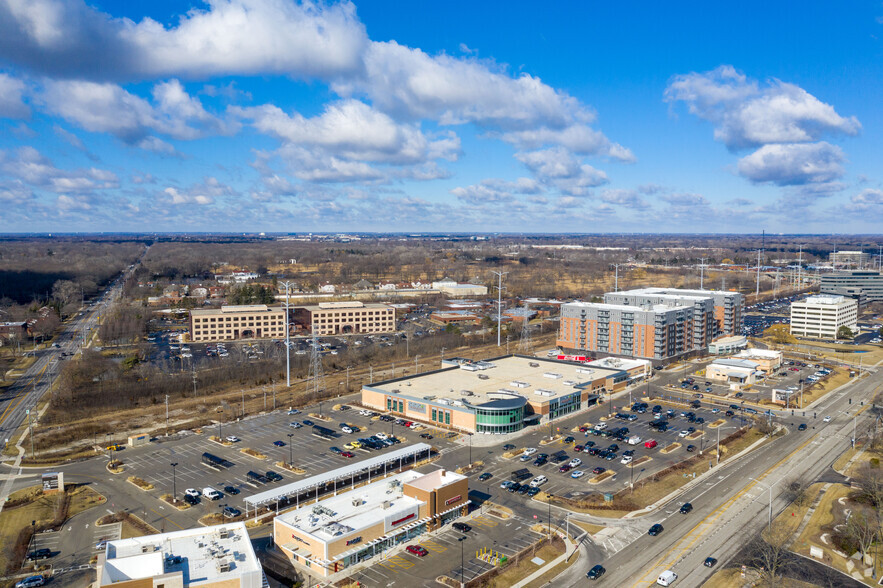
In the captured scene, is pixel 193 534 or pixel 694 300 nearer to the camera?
pixel 193 534

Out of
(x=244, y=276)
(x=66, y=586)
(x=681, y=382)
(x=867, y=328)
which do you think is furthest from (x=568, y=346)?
(x=244, y=276)

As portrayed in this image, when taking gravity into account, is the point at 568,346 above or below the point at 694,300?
below

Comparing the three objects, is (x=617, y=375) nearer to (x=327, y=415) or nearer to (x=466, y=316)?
(x=327, y=415)

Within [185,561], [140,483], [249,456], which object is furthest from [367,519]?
[140,483]

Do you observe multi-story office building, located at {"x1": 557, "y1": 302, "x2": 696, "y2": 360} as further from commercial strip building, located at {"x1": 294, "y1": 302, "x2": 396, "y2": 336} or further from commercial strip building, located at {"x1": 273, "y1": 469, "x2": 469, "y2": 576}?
commercial strip building, located at {"x1": 273, "y1": 469, "x2": 469, "y2": 576}

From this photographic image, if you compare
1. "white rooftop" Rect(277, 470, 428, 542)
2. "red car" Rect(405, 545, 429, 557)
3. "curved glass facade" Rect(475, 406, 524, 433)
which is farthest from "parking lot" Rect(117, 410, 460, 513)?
"red car" Rect(405, 545, 429, 557)

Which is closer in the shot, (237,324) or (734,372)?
(734,372)

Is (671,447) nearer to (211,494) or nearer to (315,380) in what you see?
(211,494)
